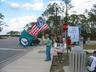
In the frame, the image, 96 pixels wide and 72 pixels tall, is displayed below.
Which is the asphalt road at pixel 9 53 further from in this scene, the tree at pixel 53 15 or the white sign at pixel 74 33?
the tree at pixel 53 15

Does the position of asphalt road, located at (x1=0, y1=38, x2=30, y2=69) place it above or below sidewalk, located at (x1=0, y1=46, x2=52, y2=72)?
above

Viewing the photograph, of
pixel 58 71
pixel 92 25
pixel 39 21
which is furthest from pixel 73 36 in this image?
pixel 92 25

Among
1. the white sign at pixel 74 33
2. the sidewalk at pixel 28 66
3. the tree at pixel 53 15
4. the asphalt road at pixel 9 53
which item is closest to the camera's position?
the sidewalk at pixel 28 66

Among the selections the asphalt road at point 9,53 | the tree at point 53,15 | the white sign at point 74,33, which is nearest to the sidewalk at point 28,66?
the asphalt road at point 9,53

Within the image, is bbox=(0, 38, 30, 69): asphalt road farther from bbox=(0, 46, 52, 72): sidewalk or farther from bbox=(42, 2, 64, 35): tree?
bbox=(42, 2, 64, 35): tree

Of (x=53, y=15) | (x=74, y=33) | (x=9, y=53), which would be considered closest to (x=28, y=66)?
(x=9, y=53)

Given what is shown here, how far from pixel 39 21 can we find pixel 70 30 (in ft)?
14.8

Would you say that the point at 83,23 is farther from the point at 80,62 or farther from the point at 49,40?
the point at 80,62

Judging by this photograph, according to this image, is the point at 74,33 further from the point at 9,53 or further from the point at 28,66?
the point at 28,66

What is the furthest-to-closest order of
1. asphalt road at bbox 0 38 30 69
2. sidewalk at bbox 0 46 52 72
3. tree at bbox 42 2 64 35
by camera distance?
tree at bbox 42 2 64 35 → asphalt road at bbox 0 38 30 69 → sidewalk at bbox 0 46 52 72

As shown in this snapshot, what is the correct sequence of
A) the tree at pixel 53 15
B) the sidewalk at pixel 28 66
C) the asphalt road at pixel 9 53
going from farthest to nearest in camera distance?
the tree at pixel 53 15
the asphalt road at pixel 9 53
the sidewalk at pixel 28 66

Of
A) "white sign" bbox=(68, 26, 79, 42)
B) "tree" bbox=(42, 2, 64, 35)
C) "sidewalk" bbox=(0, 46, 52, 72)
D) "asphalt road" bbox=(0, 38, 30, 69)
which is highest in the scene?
"tree" bbox=(42, 2, 64, 35)

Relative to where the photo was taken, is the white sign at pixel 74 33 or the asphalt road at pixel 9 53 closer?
the asphalt road at pixel 9 53

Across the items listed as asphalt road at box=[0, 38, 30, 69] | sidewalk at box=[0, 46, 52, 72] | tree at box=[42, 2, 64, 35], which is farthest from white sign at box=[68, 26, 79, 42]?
tree at box=[42, 2, 64, 35]
